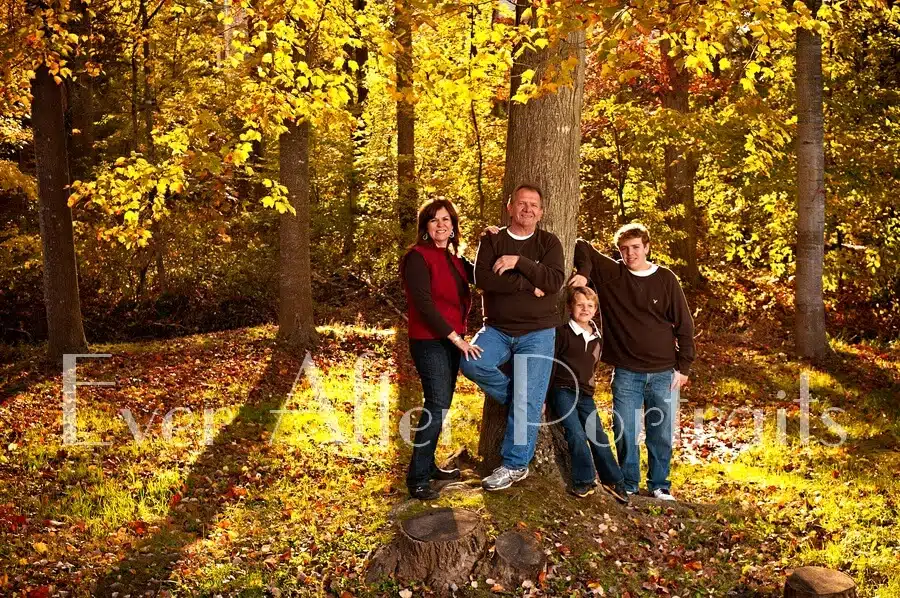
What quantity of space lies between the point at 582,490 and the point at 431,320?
1768mm

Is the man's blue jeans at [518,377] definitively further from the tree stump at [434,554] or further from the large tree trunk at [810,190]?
the large tree trunk at [810,190]

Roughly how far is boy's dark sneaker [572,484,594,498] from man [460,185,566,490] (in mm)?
421

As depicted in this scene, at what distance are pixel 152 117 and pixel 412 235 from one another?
225 inches

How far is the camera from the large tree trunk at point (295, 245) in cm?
1248

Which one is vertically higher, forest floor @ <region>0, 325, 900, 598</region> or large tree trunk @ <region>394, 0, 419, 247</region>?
large tree trunk @ <region>394, 0, 419, 247</region>

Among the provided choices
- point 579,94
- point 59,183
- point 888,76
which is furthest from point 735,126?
point 59,183

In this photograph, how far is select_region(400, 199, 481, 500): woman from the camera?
18.4 feet

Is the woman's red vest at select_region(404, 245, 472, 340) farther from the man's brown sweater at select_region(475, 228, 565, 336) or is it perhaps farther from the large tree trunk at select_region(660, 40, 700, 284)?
the large tree trunk at select_region(660, 40, 700, 284)

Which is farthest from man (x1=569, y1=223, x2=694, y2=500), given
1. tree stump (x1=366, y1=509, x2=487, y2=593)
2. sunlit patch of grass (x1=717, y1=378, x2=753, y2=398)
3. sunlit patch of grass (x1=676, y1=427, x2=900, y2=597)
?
sunlit patch of grass (x1=717, y1=378, x2=753, y2=398)

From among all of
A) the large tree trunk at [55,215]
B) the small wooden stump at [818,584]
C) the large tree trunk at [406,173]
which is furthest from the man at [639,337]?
the large tree trunk at [406,173]

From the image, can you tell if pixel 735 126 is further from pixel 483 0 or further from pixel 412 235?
pixel 483 0

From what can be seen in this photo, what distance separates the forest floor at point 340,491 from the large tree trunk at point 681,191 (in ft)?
21.2

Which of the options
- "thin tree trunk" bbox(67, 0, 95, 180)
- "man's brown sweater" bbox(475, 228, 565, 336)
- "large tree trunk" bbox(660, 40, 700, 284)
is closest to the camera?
"man's brown sweater" bbox(475, 228, 565, 336)

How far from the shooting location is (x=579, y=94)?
20.4 feet
